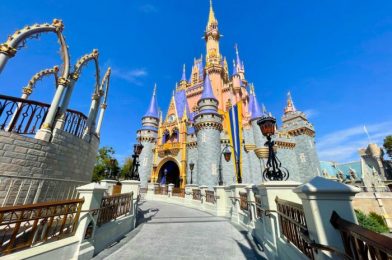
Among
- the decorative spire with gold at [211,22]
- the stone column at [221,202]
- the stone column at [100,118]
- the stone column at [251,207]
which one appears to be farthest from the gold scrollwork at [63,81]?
the decorative spire with gold at [211,22]

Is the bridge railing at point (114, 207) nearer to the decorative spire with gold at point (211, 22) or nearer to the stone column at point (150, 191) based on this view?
the stone column at point (150, 191)

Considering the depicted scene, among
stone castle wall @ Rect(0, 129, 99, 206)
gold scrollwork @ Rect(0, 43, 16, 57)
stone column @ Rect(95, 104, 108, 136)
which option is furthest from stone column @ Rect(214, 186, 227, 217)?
gold scrollwork @ Rect(0, 43, 16, 57)

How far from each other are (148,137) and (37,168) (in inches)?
853

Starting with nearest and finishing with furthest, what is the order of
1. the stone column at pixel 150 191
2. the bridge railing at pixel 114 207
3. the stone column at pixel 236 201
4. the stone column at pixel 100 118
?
the bridge railing at pixel 114 207
the stone column at pixel 236 201
the stone column at pixel 100 118
the stone column at pixel 150 191

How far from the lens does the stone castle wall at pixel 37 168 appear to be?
511 centimetres

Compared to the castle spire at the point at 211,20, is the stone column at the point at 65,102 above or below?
below

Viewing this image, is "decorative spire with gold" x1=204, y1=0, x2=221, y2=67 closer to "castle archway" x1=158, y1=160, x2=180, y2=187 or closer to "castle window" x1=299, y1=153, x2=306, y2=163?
"castle archway" x1=158, y1=160, x2=180, y2=187

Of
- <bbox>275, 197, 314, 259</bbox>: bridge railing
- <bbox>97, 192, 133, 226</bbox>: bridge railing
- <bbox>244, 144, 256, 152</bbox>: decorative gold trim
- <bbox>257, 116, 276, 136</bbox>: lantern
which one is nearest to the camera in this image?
<bbox>275, 197, 314, 259</bbox>: bridge railing

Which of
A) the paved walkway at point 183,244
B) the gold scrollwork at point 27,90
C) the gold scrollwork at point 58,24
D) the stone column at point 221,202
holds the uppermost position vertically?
the gold scrollwork at point 58,24

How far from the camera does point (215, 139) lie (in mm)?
22062

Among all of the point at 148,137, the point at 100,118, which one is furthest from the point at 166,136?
the point at 100,118

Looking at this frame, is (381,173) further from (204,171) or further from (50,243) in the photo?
(50,243)

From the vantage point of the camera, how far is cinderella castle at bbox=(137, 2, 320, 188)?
21391mm

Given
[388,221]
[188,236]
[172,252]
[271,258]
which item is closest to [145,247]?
[172,252]
